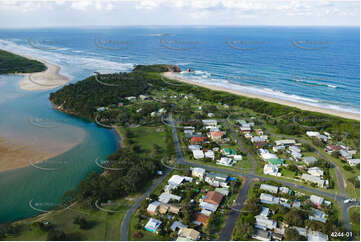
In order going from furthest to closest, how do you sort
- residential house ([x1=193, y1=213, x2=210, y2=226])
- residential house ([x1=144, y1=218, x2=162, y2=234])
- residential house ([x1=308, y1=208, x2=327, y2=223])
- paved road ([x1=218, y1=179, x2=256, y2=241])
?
residential house ([x1=308, y1=208, x2=327, y2=223]), residential house ([x1=193, y1=213, x2=210, y2=226]), residential house ([x1=144, y1=218, x2=162, y2=234]), paved road ([x1=218, y1=179, x2=256, y2=241])

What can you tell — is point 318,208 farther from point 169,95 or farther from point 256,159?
point 169,95

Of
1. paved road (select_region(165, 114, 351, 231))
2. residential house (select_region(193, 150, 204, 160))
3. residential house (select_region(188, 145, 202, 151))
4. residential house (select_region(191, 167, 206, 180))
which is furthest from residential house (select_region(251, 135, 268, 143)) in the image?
residential house (select_region(191, 167, 206, 180))

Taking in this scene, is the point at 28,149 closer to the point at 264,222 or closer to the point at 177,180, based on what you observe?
the point at 177,180

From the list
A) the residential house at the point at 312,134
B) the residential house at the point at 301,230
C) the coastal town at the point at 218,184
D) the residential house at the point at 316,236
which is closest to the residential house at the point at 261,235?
the coastal town at the point at 218,184

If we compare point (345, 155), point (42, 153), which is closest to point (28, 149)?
point (42, 153)

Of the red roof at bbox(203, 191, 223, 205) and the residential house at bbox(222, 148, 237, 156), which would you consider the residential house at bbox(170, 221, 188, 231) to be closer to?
the red roof at bbox(203, 191, 223, 205)

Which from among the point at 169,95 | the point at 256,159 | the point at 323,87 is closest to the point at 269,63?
the point at 323,87
